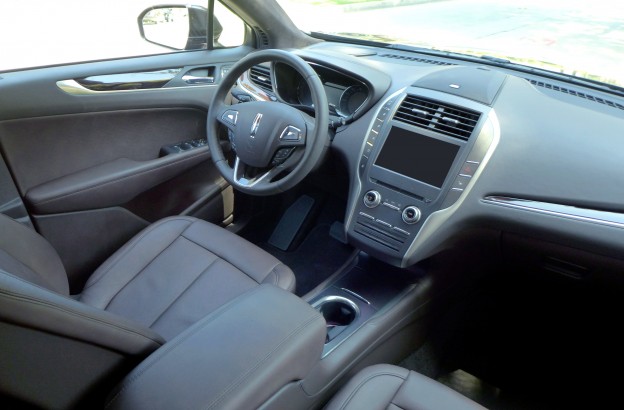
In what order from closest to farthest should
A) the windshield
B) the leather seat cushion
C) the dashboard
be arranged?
1. the dashboard
2. the leather seat cushion
3. the windshield

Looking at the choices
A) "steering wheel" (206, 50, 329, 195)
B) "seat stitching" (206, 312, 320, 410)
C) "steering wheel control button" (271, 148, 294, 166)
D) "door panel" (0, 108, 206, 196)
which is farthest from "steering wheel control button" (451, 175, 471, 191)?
"door panel" (0, 108, 206, 196)

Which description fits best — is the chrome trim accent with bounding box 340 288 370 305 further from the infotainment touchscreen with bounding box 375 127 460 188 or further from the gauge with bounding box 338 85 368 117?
the gauge with bounding box 338 85 368 117

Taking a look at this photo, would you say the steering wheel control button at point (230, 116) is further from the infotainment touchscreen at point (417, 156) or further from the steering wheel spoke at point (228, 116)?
the infotainment touchscreen at point (417, 156)

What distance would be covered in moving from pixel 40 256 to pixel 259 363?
92cm

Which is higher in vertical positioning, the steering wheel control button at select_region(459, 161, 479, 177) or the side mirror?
the side mirror

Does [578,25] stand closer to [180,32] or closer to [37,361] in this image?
[180,32]

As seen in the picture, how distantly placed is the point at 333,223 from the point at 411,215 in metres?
0.81

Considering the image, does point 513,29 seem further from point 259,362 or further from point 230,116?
point 259,362

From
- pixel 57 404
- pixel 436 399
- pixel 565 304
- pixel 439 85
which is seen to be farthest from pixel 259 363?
pixel 565 304

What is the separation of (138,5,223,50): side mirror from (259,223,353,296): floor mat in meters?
0.97

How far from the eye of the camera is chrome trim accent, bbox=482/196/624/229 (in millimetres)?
1305

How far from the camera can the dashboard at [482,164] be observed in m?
1.35

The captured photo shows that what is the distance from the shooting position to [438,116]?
1.47 m

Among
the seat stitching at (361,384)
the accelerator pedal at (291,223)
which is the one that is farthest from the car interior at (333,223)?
the accelerator pedal at (291,223)
